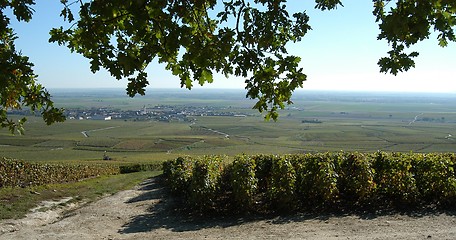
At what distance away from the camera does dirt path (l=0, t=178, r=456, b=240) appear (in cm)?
805

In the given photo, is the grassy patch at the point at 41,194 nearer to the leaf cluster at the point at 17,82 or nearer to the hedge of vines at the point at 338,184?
the hedge of vines at the point at 338,184

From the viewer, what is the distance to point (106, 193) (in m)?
16.4

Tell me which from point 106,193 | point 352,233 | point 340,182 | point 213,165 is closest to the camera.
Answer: point 352,233

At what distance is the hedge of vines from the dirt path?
2.51 ft

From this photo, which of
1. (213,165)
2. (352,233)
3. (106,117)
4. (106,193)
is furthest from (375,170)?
(106,117)

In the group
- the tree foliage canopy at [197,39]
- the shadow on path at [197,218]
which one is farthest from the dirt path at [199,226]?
the tree foliage canopy at [197,39]

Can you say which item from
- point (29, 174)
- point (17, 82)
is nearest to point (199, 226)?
point (17, 82)

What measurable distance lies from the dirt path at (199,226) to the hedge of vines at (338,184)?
765mm

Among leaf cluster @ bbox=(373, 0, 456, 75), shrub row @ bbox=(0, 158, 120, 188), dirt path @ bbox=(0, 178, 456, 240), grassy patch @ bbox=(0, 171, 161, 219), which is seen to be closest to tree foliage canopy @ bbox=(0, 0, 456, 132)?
leaf cluster @ bbox=(373, 0, 456, 75)

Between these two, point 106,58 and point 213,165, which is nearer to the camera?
point 106,58

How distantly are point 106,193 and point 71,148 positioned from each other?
66271 millimetres

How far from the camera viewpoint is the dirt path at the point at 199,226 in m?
8.05

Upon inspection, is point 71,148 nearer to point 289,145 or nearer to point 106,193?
point 289,145

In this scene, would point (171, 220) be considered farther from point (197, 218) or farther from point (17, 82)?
point (17, 82)
